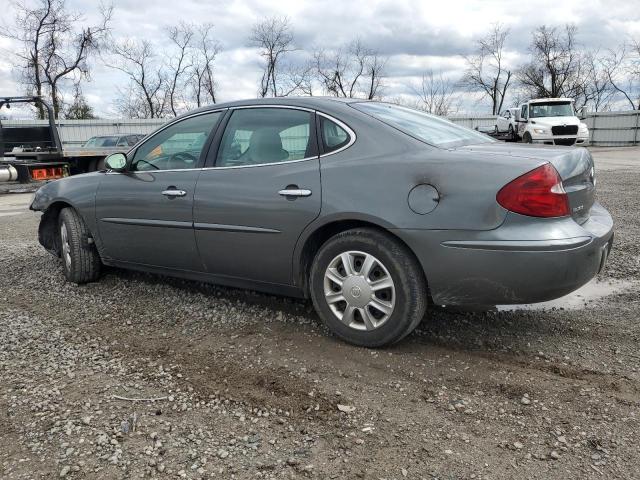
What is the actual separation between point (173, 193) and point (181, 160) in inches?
11.5

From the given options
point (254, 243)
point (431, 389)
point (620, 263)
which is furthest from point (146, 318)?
point (620, 263)

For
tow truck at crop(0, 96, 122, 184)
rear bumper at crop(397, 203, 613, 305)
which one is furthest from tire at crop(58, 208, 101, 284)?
tow truck at crop(0, 96, 122, 184)

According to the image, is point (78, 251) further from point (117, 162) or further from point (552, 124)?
point (552, 124)

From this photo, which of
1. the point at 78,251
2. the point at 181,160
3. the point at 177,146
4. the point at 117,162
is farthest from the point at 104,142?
the point at 181,160

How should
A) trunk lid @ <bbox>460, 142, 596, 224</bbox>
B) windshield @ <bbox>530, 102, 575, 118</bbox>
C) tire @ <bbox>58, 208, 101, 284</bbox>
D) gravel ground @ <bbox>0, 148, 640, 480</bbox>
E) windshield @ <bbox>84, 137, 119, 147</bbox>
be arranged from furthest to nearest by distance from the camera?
1. windshield @ <bbox>530, 102, 575, 118</bbox>
2. windshield @ <bbox>84, 137, 119, 147</bbox>
3. tire @ <bbox>58, 208, 101, 284</bbox>
4. trunk lid @ <bbox>460, 142, 596, 224</bbox>
5. gravel ground @ <bbox>0, 148, 640, 480</bbox>

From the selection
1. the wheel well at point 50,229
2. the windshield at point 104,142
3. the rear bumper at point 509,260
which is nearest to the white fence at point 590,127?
the windshield at point 104,142

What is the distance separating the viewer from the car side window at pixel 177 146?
4152mm

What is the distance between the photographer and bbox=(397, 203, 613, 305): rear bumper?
2.92 meters

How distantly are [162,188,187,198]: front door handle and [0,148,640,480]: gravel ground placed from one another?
87cm

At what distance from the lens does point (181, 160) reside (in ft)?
13.9

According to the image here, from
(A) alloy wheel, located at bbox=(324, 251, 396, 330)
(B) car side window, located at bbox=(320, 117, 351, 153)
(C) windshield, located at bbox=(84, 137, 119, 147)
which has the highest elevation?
(C) windshield, located at bbox=(84, 137, 119, 147)

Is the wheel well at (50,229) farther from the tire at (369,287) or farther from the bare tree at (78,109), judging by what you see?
the bare tree at (78,109)

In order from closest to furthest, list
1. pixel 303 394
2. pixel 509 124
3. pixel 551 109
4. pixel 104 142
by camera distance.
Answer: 1. pixel 303 394
2. pixel 104 142
3. pixel 551 109
4. pixel 509 124

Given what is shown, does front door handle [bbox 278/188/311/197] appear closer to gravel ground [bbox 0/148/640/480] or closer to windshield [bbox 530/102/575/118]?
gravel ground [bbox 0/148/640/480]
